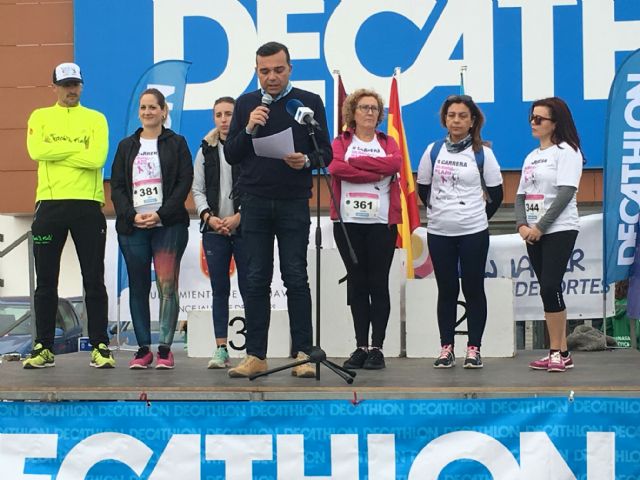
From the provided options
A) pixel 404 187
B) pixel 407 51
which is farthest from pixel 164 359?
pixel 407 51

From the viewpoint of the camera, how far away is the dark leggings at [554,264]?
571cm

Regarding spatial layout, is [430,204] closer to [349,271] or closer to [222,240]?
[349,271]

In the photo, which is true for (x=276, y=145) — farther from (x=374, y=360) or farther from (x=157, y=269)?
(x=374, y=360)

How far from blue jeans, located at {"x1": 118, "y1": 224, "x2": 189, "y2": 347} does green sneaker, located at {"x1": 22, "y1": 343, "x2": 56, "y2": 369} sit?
559 millimetres

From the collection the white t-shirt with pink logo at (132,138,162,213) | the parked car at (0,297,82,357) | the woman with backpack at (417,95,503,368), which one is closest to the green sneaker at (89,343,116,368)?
the white t-shirt with pink logo at (132,138,162,213)

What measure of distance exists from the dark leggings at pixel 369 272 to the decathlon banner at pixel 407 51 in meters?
9.45

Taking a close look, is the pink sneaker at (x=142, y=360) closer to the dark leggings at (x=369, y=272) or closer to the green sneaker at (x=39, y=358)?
the green sneaker at (x=39, y=358)

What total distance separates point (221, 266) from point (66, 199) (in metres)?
0.99

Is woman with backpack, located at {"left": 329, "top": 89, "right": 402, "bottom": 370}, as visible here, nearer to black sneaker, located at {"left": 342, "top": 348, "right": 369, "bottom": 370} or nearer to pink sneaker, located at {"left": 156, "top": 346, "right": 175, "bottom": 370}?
black sneaker, located at {"left": 342, "top": 348, "right": 369, "bottom": 370}

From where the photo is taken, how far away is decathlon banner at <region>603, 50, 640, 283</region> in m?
8.03

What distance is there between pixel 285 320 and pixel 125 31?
30.8 feet

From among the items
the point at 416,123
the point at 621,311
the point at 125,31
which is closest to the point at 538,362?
the point at 621,311

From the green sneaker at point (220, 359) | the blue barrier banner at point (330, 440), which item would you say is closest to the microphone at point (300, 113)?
the blue barrier banner at point (330, 440)

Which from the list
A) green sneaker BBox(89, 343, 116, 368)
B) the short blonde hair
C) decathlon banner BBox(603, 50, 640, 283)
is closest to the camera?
the short blonde hair
